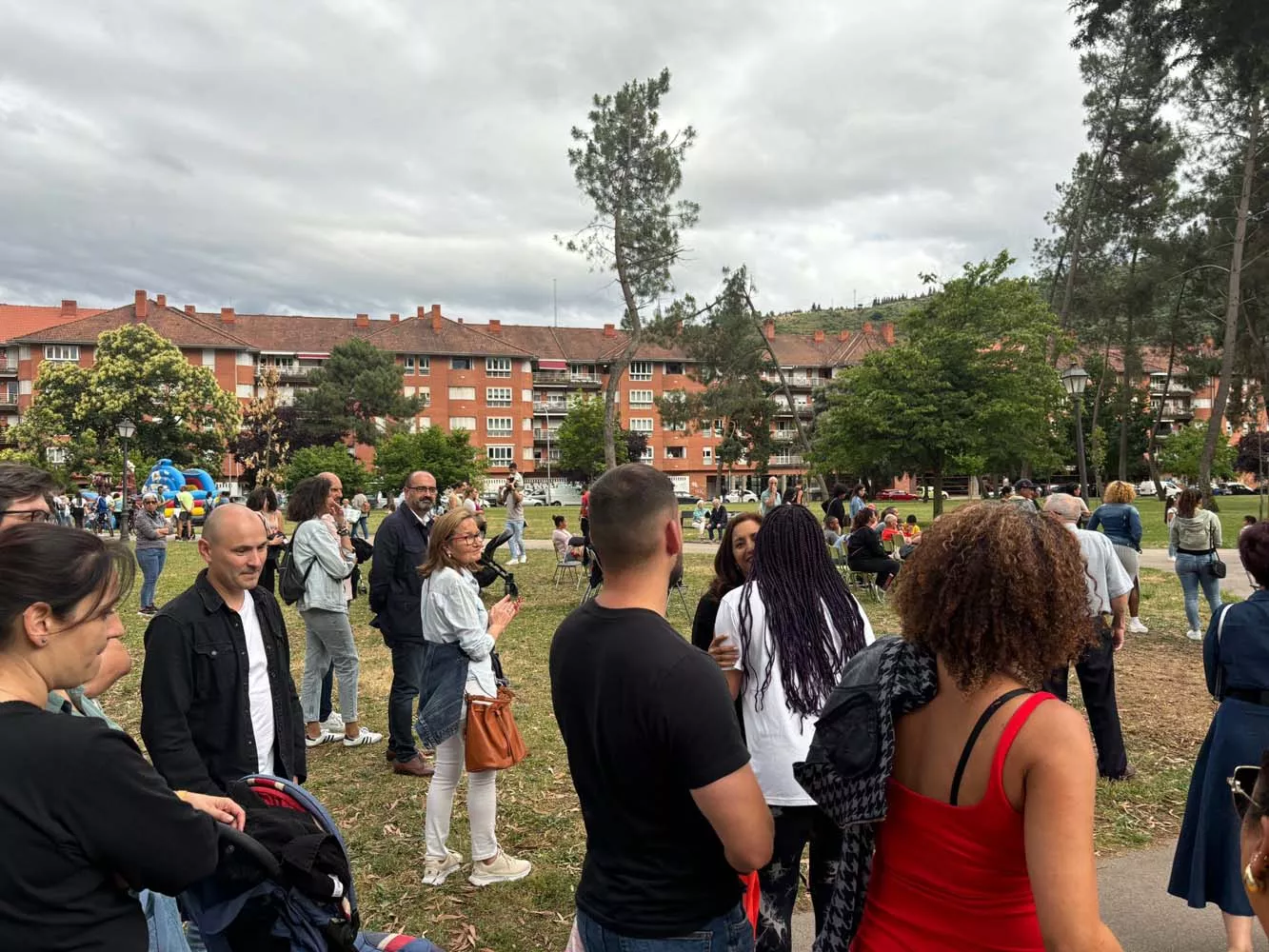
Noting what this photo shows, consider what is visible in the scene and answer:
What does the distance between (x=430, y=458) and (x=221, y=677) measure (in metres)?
50.0

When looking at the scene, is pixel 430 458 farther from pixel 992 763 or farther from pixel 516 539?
pixel 992 763

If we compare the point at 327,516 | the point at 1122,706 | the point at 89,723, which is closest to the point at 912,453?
the point at 1122,706

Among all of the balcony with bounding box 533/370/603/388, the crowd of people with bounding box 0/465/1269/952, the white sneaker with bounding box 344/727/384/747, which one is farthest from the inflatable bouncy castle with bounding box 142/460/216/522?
the balcony with bounding box 533/370/603/388

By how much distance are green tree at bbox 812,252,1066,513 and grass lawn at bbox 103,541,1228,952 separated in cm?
1867

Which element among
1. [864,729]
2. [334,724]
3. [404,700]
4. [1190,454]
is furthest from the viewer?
[1190,454]

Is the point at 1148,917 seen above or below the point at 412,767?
above

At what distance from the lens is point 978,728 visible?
162cm

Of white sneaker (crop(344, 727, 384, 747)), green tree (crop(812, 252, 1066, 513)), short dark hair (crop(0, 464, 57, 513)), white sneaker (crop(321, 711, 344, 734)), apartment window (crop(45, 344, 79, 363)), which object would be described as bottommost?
white sneaker (crop(344, 727, 384, 747))

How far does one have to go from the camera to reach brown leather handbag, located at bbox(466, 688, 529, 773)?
4152mm

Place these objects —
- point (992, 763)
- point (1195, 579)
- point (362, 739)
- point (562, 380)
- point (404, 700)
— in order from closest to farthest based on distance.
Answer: point (992, 763) → point (404, 700) → point (362, 739) → point (1195, 579) → point (562, 380)

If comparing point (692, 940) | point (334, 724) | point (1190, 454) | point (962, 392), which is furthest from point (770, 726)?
point (1190, 454)

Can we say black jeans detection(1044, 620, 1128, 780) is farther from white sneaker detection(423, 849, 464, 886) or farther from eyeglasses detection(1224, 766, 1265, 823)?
eyeglasses detection(1224, 766, 1265, 823)

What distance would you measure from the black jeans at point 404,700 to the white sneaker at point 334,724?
102 cm

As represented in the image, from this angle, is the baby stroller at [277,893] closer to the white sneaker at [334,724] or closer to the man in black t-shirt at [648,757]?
the man in black t-shirt at [648,757]
